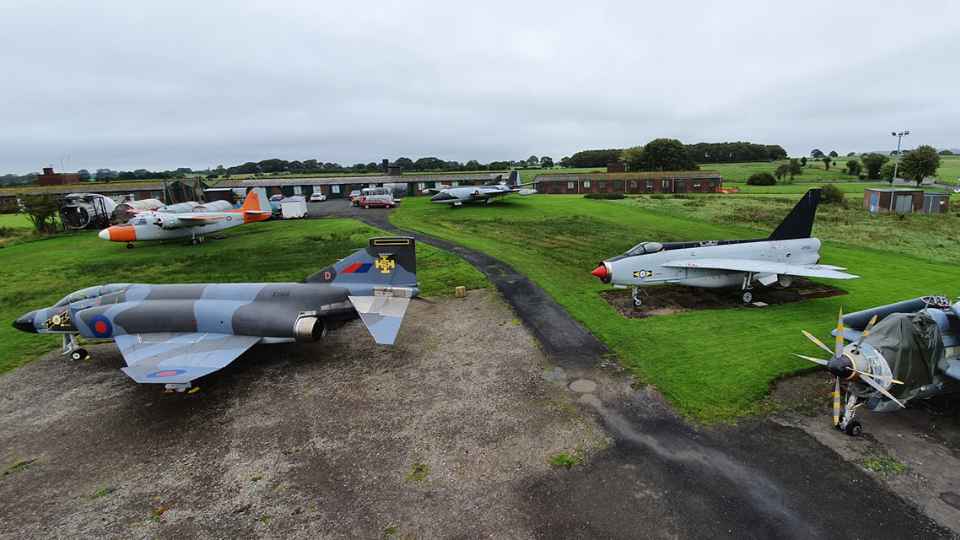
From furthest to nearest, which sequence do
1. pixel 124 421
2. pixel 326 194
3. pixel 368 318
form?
1. pixel 326 194
2. pixel 368 318
3. pixel 124 421

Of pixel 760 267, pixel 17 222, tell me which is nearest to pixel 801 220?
pixel 760 267

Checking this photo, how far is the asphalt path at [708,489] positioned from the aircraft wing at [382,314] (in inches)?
246

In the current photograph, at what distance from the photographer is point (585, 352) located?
622 inches

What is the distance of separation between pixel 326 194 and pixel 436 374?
2708 inches

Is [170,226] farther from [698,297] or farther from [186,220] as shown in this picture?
[698,297]

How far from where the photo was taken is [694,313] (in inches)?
754

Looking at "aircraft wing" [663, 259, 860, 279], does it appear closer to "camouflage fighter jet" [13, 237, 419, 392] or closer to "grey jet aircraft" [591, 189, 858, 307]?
"grey jet aircraft" [591, 189, 858, 307]

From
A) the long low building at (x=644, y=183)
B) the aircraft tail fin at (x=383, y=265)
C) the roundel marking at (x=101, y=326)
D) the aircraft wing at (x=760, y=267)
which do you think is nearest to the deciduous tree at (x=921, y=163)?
the long low building at (x=644, y=183)

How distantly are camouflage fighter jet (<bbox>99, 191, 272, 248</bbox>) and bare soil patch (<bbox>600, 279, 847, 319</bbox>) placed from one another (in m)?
31.6

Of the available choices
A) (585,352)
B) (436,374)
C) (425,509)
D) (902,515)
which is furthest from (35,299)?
(902,515)

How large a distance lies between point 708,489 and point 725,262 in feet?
43.1

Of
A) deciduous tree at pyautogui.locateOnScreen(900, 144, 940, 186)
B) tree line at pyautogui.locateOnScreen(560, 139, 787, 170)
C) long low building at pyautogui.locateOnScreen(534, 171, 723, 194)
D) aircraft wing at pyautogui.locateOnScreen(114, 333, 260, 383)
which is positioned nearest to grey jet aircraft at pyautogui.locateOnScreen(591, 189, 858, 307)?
aircraft wing at pyautogui.locateOnScreen(114, 333, 260, 383)

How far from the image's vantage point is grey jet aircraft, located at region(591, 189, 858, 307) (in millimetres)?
19562

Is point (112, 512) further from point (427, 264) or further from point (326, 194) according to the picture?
point (326, 194)
